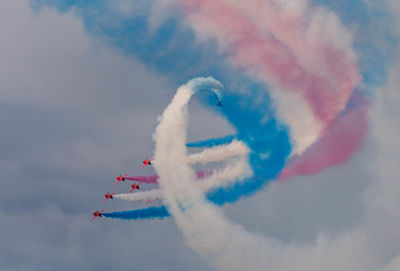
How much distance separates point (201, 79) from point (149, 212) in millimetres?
15751

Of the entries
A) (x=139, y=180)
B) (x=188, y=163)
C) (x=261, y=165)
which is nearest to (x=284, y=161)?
(x=261, y=165)

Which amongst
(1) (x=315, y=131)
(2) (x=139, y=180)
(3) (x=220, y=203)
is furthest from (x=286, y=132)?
(2) (x=139, y=180)

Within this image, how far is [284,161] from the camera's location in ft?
282

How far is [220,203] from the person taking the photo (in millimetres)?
86750

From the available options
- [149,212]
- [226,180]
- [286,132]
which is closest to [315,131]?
[286,132]

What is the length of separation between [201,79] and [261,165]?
11.2m

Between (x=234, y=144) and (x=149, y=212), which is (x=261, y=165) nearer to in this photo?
(x=234, y=144)

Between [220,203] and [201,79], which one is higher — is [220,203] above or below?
below

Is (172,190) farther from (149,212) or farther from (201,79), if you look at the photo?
(201,79)

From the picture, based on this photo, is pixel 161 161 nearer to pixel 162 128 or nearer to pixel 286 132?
pixel 162 128

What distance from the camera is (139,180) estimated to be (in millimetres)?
89750

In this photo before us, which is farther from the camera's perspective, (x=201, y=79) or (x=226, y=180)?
(x=226, y=180)

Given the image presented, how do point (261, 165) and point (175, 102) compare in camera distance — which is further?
point (261, 165)

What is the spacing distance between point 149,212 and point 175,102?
1340 centimetres
